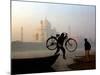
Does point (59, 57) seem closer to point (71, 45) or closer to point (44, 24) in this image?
point (71, 45)

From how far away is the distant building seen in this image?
205 cm

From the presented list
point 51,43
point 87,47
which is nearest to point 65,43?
point 51,43

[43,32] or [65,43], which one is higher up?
[43,32]

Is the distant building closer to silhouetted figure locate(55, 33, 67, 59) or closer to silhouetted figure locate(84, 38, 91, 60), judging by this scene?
silhouetted figure locate(55, 33, 67, 59)

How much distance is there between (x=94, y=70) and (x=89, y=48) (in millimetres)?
279

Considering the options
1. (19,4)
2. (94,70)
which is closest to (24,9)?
(19,4)

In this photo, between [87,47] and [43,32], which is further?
[87,47]

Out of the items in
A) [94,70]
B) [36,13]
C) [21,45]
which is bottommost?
[94,70]

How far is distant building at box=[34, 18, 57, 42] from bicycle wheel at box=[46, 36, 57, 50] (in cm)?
4

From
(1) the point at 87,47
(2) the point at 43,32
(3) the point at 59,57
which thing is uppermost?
(2) the point at 43,32

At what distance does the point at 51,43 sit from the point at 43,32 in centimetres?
16

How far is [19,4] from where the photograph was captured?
199 centimetres

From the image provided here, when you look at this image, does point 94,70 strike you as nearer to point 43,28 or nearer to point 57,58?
point 57,58

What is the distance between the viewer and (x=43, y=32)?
206 cm
